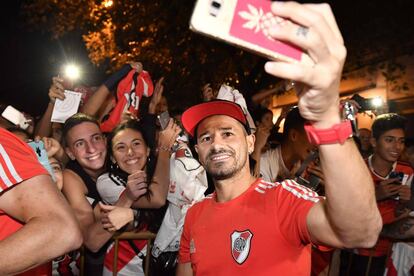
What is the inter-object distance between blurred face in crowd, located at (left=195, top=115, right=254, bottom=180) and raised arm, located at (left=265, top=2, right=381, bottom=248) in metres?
0.89

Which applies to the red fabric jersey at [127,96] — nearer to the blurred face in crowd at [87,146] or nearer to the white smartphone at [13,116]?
the blurred face in crowd at [87,146]

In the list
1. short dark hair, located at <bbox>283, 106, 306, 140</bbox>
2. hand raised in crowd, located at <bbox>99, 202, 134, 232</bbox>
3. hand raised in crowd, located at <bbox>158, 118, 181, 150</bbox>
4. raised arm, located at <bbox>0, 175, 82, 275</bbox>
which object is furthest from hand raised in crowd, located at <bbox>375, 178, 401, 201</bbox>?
raised arm, located at <bbox>0, 175, 82, 275</bbox>

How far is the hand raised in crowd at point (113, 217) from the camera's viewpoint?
3.54 metres

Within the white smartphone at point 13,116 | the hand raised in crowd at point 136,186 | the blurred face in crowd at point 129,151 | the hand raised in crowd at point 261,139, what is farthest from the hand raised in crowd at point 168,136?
the white smartphone at point 13,116

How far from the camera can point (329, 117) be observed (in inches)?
61.0

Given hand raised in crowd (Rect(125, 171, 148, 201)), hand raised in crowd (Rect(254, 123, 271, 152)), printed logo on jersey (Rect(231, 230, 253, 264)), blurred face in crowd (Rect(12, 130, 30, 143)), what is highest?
hand raised in crowd (Rect(254, 123, 271, 152))

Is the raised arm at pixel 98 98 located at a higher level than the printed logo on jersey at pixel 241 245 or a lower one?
higher

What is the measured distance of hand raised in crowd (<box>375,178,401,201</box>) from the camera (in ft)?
16.5

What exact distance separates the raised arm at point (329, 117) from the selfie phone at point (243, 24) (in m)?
0.03

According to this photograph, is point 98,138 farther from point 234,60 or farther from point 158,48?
point 158,48

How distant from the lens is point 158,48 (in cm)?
1466

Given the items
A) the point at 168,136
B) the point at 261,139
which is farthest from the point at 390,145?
the point at 168,136

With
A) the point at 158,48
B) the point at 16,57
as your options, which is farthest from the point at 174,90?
the point at 16,57

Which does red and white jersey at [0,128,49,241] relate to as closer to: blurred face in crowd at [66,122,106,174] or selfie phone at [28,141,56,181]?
selfie phone at [28,141,56,181]
